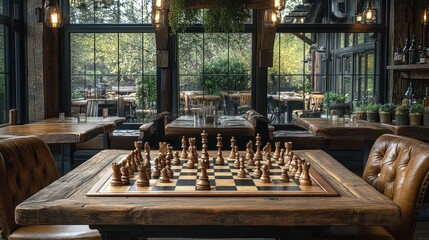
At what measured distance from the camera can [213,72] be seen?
8195 mm

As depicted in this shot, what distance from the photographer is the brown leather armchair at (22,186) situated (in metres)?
2.75

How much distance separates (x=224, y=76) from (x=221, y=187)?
573cm

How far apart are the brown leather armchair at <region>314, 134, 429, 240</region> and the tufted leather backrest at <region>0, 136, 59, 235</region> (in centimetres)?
153

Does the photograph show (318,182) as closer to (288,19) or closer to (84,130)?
(84,130)

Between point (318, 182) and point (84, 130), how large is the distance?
11.0ft

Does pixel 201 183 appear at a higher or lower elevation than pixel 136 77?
lower

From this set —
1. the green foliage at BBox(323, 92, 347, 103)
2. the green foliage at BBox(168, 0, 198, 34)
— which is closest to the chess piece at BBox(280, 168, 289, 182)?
the green foliage at BBox(168, 0, 198, 34)

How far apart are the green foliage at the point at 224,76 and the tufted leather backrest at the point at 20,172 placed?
498 centimetres

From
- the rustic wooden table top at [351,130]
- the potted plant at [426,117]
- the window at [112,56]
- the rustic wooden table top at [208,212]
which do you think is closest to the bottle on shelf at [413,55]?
the rustic wooden table top at [351,130]

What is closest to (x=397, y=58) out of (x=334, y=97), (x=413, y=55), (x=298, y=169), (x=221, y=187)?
(x=413, y=55)

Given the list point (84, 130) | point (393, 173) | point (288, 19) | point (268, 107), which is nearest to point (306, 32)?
point (288, 19)

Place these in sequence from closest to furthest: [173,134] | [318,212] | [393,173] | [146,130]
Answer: [318,212] → [393,173] → [173,134] → [146,130]

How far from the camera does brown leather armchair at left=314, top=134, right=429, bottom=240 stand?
2.62m

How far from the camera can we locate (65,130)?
551 centimetres
